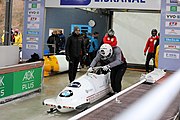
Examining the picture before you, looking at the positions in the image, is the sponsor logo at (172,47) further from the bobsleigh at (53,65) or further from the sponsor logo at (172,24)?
the bobsleigh at (53,65)

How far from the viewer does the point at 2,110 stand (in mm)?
5559

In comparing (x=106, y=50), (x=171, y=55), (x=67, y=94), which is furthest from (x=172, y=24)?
(x=67, y=94)

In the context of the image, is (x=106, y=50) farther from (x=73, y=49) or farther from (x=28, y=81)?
(x=28, y=81)

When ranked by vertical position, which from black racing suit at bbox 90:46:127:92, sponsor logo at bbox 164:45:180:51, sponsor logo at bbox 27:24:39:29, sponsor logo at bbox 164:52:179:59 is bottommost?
black racing suit at bbox 90:46:127:92

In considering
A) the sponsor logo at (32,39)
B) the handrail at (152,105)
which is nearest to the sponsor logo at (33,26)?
the sponsor logo at (32,39)

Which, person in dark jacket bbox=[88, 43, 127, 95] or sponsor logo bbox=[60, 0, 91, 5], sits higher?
sponsor logo bbox=[60, 0, 91, 5]

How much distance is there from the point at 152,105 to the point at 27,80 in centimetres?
593

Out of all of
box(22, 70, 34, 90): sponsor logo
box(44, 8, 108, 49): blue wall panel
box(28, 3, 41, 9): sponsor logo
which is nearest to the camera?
box(22, 70, 34, 90): sponsor logo

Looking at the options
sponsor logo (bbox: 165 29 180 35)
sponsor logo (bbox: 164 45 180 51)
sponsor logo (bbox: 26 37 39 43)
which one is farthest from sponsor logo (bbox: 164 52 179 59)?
sponsor logo (bbox: 26 37 39 43)

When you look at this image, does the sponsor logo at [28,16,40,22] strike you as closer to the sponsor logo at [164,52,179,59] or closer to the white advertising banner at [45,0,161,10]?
the white advertising banner at [45,0,161,10]

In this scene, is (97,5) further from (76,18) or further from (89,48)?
(76,18)

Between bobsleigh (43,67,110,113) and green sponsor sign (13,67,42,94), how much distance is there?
47.0 inches

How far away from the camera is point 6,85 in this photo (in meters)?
5.93

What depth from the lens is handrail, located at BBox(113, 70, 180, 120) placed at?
90cm
